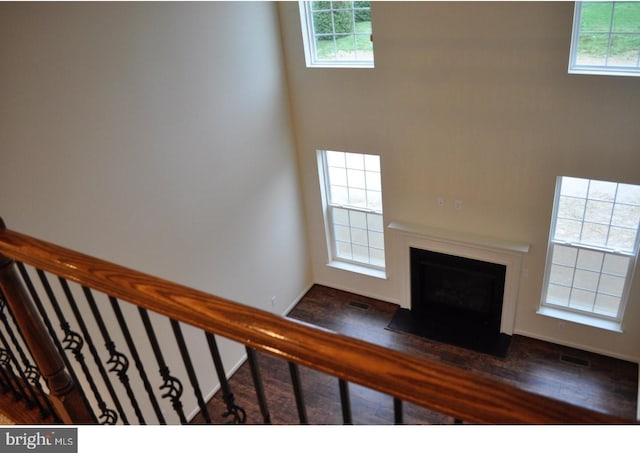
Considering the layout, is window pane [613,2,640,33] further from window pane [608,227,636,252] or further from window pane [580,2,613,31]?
window pane [608,227,636,252]

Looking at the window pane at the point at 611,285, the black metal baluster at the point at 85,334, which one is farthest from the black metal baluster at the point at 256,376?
the window pane at the point at 611,285

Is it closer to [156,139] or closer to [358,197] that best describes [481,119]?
[358,197]

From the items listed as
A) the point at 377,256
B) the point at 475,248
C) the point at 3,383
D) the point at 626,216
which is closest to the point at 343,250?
the point at 377,256

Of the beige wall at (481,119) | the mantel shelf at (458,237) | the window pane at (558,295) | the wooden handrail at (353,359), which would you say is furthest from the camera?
the window pane at (558,295)

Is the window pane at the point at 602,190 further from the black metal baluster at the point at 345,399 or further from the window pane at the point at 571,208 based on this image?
the black metal baluster at the point at 345,399

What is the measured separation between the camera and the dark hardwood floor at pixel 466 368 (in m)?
5.47

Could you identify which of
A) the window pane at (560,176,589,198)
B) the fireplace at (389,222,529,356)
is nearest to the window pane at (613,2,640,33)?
the window pane at (560,176,589,198)

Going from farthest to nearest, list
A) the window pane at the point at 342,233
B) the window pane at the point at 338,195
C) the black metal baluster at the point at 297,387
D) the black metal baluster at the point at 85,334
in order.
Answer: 1. the window pane at the point at 342,233
2. the window pane at the point at 338,195
3. the black metal baluster at the point at 85,334
4. the black metal baluster at the point at 297,387

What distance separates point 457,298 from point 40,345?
5.67 m

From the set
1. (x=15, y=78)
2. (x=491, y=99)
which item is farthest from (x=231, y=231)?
(x=491, y=99)

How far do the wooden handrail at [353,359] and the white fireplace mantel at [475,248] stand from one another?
534 cm

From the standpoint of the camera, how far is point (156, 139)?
477 cm

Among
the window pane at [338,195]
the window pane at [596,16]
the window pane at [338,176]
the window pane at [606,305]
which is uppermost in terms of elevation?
the window pane at [596,16]

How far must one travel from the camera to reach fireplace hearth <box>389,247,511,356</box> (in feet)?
Answer: 20.6
